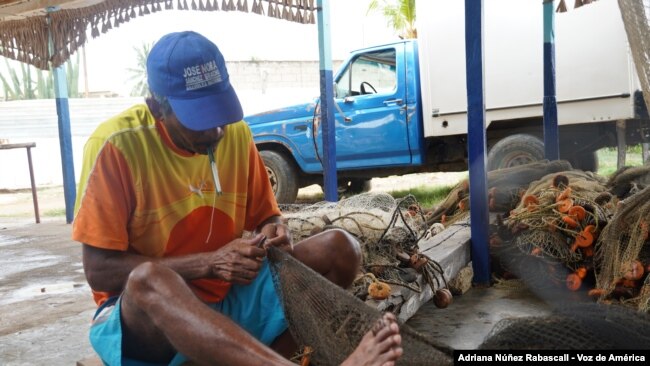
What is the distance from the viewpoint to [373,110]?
9.16m

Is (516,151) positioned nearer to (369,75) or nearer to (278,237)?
(369,75)

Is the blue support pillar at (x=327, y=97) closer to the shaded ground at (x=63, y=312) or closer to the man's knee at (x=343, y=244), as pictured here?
the shaded ground at (x=63, y=312)

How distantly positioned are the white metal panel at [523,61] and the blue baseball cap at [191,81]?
22.0ft

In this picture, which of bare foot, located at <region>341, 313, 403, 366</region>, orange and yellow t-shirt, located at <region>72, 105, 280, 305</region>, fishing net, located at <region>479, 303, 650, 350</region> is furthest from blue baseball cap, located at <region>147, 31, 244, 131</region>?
fishing net, located at <region>479, 303, 650, 350</region>

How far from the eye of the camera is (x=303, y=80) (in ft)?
74.4

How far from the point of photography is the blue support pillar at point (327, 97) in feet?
23.2

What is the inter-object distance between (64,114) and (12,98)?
14.7m

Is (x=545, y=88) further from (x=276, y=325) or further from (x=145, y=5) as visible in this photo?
(x=276, y=325)

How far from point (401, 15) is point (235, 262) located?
1377cm

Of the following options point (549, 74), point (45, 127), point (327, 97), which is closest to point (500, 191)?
point (549, 74)

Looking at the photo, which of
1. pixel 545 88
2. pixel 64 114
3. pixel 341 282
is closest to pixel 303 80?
pixel 64 114

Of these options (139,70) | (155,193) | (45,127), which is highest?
(139,70)

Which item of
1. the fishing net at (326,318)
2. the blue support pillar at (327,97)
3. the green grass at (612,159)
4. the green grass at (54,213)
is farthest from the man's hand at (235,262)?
the green grass at (54,213)

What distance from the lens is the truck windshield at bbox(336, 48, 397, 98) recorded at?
30.2ft
